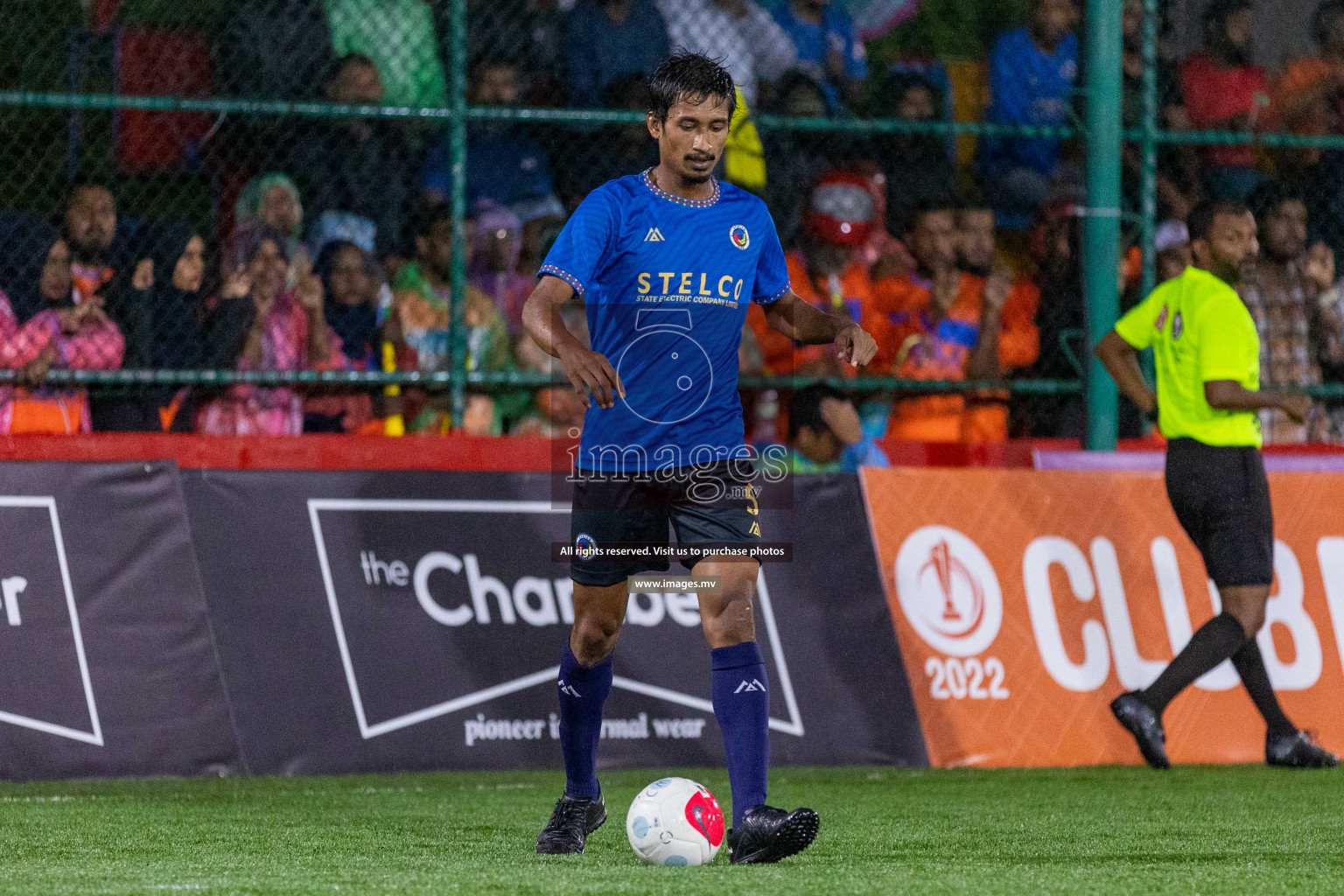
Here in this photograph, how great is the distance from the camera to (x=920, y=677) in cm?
766

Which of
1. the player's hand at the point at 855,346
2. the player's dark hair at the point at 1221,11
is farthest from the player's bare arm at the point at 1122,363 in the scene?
the player's hand at the point at 855,346

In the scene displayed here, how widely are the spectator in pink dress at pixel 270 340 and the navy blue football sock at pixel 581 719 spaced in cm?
337

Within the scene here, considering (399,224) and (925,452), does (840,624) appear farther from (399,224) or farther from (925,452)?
(399,224)

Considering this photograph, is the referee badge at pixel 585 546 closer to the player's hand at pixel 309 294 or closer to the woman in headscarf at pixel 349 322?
the woman in headscarf at pixel 349 322

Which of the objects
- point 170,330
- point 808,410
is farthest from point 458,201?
point 808,410

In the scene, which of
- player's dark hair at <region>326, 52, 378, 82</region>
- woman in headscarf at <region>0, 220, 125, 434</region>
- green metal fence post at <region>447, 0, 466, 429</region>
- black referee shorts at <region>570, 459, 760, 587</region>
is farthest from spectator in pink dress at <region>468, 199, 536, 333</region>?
black referee shorts at <region>570, 459, 760, 587</region>

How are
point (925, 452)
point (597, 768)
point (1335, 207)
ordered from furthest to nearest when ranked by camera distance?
1. point (1335, 207)
2. point (925, 452)
3. point (597, 768)

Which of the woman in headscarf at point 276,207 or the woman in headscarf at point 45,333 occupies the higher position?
the woman in headscarf at point 276,207

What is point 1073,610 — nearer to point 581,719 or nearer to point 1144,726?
point 1144,726

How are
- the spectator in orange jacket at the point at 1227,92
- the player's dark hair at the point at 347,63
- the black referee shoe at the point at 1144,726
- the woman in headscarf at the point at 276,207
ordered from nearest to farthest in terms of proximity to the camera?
the black referee shoe at the point at 1144,726 < the woman in headscarf at the point at 276,207 < the player's dark hair at the point at 347,63 < the spectator in orange jacket at the point at 1227,92

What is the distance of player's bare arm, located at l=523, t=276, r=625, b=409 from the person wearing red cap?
4.10m

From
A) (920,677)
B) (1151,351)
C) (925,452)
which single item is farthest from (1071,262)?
(920,677)

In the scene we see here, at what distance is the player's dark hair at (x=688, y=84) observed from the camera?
189 inches

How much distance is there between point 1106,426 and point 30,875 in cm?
579
